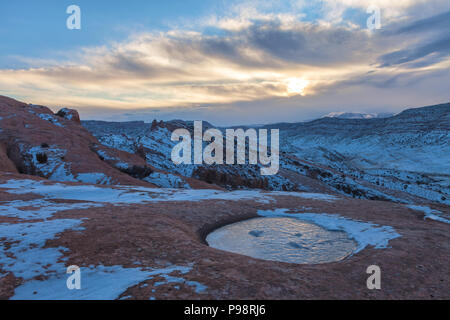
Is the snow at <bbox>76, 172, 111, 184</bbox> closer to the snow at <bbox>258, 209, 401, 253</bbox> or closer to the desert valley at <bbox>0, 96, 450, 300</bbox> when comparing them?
the desert valley at <bbox>0, 96, 450, 300</bbox>

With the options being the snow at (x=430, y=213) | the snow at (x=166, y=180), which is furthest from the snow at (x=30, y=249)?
the snow at (x=166, y=180)

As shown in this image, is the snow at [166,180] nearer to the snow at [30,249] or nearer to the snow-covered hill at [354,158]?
the snow-covered hill at [354,158]

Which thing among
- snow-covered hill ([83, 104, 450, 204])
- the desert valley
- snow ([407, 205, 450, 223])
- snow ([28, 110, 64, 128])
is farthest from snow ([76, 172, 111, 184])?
snow ([407, 205, 450, 223])

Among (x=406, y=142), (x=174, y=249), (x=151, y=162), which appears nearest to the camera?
(x=174, y=249)

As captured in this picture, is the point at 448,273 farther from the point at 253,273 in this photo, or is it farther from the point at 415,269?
the point at 253,273
